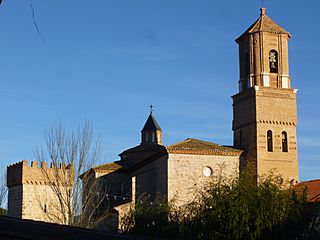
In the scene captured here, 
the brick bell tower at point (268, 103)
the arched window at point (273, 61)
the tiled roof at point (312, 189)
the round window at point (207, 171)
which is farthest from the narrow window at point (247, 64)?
the tiled roof at point (312, 189)

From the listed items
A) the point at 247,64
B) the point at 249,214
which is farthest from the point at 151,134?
the point at 249,214

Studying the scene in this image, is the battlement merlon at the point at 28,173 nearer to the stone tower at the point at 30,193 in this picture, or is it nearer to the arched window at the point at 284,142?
the stone tower at the point at 30,193

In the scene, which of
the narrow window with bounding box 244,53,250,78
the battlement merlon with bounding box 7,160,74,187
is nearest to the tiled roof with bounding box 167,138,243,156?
the narrow window with bounding box 244,53,250,78

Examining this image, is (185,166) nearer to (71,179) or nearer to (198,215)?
(71,179)

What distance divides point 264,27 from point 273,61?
2.32 meters

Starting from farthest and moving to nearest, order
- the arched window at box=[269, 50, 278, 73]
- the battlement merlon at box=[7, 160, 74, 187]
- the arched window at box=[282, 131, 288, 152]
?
1. the arched window at box=[269, 50, 278, 73]
2. the arched window at box=[282, 131, 288, 152]
3. the battlement merlon at box=[7, 160, 74, 187]

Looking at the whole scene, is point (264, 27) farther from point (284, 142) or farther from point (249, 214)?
point (249, 214)

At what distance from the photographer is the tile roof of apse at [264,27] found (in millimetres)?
38247

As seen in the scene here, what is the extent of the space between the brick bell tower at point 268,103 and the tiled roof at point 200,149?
4.35ft

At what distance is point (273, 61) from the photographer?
38000mm

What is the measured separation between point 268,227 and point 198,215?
2.91 m

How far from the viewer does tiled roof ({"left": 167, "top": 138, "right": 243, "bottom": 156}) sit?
34.8 metres

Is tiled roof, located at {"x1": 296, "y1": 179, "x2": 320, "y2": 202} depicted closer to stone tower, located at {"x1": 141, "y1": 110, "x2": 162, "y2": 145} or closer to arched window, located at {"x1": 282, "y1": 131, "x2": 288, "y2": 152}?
arched window, located at {"x1": 282, "y1": 131, "x2": 288, "y2": 152}

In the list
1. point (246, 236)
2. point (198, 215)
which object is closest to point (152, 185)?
point (198, 215)
